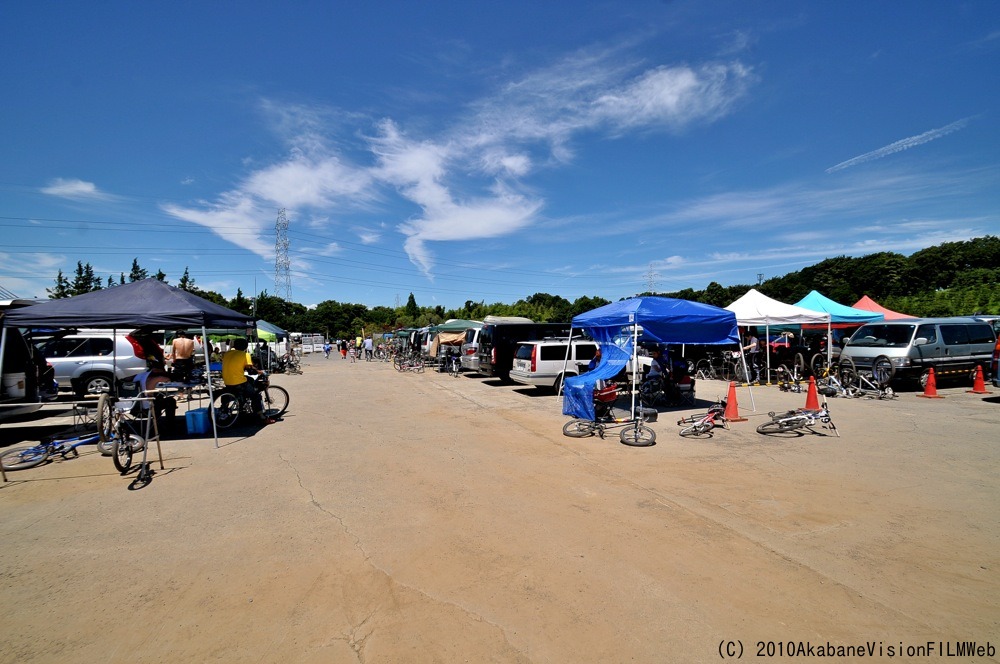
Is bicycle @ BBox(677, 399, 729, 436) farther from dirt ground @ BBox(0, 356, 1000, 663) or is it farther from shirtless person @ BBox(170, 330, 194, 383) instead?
shirtless person @ BBox(170, 330, 194, 383)

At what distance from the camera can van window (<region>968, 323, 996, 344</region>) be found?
47.5ft

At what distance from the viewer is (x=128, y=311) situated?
325 inches

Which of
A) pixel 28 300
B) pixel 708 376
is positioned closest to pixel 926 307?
pixel 708 376

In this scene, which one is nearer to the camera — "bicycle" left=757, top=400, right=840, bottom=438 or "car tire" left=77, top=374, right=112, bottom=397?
"bicycle" left=757, top=400, right=840, bottom=438

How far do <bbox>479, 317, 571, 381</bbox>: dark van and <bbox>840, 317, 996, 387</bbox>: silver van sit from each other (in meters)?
8.90

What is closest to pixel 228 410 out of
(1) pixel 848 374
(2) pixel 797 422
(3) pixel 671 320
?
(3) pixel 671 320

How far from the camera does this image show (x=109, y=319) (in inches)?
321

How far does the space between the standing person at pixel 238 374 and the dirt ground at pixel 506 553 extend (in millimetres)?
2188

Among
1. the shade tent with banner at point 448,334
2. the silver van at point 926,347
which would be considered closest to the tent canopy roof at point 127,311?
the shade tent with banner at point 448,334

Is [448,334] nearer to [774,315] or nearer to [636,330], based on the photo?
[774,315]

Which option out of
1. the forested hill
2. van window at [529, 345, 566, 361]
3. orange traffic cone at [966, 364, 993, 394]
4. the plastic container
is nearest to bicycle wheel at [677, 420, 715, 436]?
van window at [529, 345, 566, 361]

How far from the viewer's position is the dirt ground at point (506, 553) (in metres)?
3.01

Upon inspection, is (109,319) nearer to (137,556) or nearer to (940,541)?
(137,556)

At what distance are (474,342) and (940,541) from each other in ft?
52.5
